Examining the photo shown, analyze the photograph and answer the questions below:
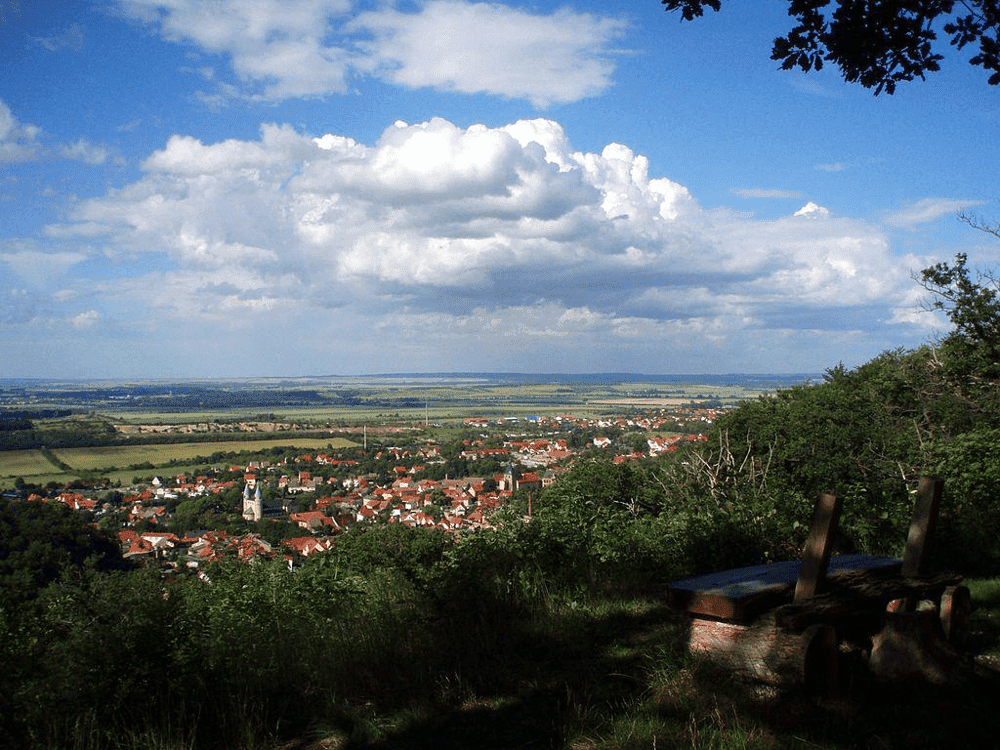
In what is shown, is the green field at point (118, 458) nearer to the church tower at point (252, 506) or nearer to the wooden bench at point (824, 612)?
the church tower at point (252, 506)

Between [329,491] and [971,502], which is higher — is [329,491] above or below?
below

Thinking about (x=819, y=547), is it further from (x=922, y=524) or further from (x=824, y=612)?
(x=922, y=524)

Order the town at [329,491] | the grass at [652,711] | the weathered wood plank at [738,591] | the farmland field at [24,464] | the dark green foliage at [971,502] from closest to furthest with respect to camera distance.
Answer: the grass at [652,711] → the weathered wood plank at [738,591] → the dark green foliage at [971,502] → the town at [329,491] → the farmland field at [24,464]

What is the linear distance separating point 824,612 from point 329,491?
25.9m

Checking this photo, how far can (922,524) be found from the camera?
193 inches

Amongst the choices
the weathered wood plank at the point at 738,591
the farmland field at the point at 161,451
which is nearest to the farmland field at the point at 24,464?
the farmland field at the point at 161,451

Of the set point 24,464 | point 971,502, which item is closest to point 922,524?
point 971,502

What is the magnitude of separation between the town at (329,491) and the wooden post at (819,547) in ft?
15.6

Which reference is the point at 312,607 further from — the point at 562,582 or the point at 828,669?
the point at 828,669

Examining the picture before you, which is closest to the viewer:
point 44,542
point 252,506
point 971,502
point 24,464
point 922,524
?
point 922,524

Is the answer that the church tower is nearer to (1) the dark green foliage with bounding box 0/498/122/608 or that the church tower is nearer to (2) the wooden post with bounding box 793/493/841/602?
(1) the dark green foliage with bounding box 0/498/122/608

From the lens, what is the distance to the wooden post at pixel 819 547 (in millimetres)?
4105


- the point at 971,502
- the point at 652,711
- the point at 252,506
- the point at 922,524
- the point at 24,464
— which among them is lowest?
the point at 24,464

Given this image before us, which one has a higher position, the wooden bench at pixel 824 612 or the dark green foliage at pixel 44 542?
the wooden bench at pixel 824 612
